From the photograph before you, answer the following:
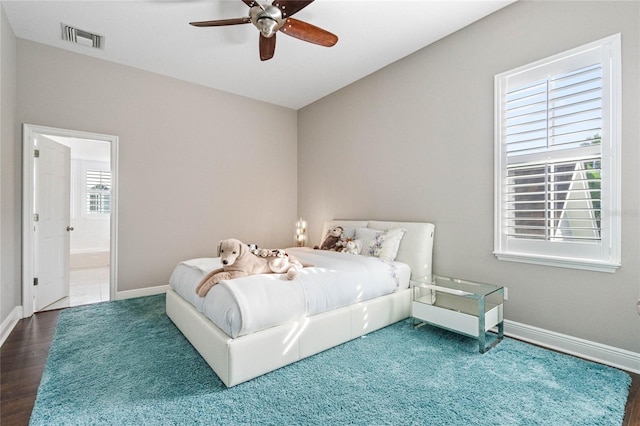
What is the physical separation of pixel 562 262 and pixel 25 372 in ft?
13.3

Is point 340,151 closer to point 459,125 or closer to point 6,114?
point 459,125

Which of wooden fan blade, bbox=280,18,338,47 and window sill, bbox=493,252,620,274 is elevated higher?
wooden fan blade, bbox=280,18,338,47

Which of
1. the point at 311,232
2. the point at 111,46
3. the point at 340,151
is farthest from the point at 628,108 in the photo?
the point at 111,46

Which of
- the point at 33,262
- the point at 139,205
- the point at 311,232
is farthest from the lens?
the point at 311,232

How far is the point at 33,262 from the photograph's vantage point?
3.32m

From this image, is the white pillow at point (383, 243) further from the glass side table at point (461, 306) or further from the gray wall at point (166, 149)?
the gray wall at point (166, 149)

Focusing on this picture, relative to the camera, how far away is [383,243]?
3.34 m

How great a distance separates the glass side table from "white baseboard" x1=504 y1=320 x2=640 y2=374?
200mm

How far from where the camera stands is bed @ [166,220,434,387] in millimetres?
1909

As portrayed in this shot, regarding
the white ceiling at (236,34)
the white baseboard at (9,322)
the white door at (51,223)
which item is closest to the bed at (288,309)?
the white baseboard at (9,322)

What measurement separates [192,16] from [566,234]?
382 centimetres

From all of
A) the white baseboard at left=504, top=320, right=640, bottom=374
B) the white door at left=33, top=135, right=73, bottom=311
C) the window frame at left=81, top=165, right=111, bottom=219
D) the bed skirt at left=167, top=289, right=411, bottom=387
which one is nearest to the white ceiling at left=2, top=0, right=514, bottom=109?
the white door at left=33, top=135, right=73, bottom=311

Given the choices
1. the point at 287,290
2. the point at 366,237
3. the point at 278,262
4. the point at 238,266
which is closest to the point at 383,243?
the point at 366,237

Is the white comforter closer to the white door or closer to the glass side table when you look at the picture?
the glass side table
